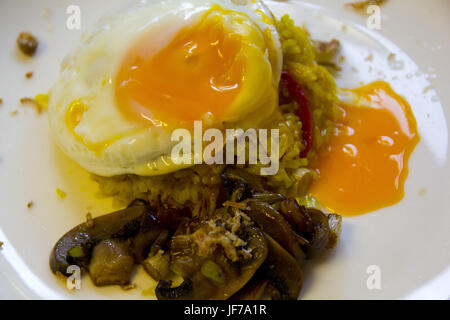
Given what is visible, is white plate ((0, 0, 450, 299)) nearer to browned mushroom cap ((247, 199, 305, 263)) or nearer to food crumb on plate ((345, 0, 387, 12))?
food crumb on plate ((345, 0, 387, 12))

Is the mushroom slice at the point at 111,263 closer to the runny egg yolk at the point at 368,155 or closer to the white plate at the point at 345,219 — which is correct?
the white plate at the point at 345,219

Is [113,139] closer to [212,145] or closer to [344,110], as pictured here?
[212,145]

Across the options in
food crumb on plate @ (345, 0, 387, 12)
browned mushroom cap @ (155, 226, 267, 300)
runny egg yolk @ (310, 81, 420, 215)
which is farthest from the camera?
food crumb on plate @ (345, 0, 387, 12)

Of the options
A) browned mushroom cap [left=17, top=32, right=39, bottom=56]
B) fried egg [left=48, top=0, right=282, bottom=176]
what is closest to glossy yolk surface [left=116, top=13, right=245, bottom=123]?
fried egg [left=48, top=0, right=282, bottom=176]

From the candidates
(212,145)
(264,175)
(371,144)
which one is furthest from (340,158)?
(212,145)

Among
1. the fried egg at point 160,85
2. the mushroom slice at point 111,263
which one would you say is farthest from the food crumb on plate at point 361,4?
the mushroom slice at point 111,263

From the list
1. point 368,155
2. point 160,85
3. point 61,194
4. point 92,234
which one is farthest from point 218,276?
point 368,155

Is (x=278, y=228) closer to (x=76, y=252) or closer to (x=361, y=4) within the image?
(x=76, y=252)
